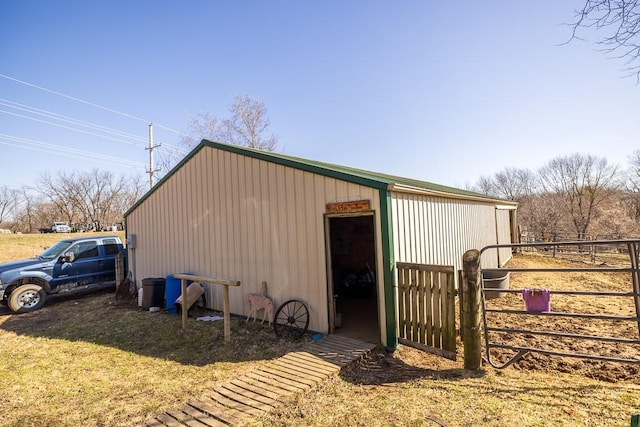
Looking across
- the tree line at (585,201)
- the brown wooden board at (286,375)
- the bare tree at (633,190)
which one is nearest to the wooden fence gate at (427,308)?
the brown wooden board at (286,375)

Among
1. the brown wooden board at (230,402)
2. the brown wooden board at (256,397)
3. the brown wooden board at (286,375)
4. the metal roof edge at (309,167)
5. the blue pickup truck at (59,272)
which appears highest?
the metal roof edge at (309,167)

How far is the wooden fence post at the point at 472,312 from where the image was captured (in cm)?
397

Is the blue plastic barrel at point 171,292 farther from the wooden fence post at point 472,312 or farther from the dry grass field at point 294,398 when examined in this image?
the wooden fence post at point 472,312

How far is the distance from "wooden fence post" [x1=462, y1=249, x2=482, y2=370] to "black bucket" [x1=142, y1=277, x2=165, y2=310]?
719 centimetres

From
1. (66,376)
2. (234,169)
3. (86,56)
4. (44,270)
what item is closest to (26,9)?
(86,56)

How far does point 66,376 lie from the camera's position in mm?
4461

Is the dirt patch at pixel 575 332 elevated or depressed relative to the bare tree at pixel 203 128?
depressed

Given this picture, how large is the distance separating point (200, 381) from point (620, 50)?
241 inches

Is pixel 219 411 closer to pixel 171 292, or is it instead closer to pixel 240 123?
pixel 171 292

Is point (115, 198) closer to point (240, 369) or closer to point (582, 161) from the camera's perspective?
point (240, 369)

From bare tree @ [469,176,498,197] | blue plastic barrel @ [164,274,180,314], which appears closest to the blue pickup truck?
blue plastic barrel @ [164,274,180,314]

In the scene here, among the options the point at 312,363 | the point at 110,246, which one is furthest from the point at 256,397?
the point at 110,246

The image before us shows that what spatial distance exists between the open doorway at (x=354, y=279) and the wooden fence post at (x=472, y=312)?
4.85ft

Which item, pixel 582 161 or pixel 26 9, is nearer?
pixel 26 9
